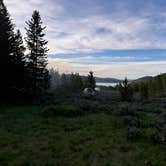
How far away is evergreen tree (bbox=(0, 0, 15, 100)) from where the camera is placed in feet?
99.6

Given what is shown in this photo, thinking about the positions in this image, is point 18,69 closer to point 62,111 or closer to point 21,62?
point 21,62

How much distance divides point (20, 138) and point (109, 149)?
444cm

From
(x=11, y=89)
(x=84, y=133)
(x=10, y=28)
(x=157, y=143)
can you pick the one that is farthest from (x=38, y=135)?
(x=10, y=28)

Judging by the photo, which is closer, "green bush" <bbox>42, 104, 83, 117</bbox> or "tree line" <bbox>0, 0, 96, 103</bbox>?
"green bush" <bbox>42, 104, 83, 117</bbox>

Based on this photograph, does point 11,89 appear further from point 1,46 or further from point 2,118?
point 2,118

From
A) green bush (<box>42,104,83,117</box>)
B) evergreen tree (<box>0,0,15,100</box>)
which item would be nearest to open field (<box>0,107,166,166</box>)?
green bush (<box>42,104,83,117</box>)

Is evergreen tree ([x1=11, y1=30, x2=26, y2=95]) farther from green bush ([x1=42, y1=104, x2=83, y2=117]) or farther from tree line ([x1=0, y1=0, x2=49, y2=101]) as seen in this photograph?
green bush ([x1=42, y1=104, x2=83, y2=117])

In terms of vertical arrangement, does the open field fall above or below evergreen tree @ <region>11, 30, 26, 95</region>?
below

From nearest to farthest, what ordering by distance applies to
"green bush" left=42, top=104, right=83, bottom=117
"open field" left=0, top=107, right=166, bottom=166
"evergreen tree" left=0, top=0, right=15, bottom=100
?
"open field" left=0, top=107, right=166, bottom=166
"green bush" left=42, top=104, right=83, bottom=117
"evergreen tree" left=0, top=0, right=15, bottom=100

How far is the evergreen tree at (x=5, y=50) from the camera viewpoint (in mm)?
30344

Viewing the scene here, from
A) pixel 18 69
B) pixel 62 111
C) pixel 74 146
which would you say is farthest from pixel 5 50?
pixel 74 146

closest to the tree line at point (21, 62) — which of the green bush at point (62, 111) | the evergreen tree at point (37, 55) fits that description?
the evergreen tree at point (37, 55)

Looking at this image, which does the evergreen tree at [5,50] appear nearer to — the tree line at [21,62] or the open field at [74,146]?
the tree line at [21,62]

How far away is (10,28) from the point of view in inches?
1268
